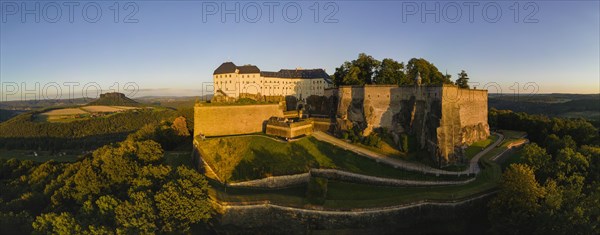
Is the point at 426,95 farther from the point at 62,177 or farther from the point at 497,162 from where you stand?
the point at 62,177

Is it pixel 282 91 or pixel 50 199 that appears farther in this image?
pixel 282 91

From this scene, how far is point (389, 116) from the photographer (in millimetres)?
31641

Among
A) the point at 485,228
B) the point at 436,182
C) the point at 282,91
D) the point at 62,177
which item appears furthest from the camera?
the point at 282,91

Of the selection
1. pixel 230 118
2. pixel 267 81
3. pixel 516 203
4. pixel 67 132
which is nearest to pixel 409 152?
pixel 516 203

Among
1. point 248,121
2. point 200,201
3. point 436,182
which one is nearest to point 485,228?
point 436,182

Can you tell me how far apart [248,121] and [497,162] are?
940 inches

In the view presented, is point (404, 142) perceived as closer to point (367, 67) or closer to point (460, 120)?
point (460, 120)

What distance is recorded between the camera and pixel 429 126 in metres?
28.4

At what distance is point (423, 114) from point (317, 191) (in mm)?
13698

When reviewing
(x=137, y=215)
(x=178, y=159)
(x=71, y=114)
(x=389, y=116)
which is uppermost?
(x=389, y=116)

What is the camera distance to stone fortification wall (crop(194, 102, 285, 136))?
31.6 metres

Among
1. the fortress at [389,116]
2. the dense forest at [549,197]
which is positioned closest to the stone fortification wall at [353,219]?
the dense forest at [549,197]

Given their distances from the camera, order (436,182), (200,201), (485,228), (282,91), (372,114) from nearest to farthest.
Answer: (200,201)
(485,228)
(436,182)
(372,114)
(282,91)

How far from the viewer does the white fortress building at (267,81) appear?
41.6 metres
